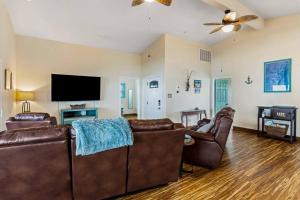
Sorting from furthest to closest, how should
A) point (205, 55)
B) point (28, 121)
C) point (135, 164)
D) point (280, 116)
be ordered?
point (205, 55)
point (280, 116)
point (28, 121)
point (135, 164)

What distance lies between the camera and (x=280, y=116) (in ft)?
17.4

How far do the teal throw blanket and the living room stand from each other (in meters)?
0.10

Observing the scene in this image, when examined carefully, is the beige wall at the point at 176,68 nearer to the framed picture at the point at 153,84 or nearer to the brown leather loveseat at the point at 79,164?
the framed picture at the point at 153,84

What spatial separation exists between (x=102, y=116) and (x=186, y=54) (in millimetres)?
3767

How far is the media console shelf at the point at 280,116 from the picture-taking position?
5109 millimetres

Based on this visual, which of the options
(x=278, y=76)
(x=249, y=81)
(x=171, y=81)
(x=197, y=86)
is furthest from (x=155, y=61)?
(x=278, y=76)

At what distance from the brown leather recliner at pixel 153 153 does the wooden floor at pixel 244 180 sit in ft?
0.63

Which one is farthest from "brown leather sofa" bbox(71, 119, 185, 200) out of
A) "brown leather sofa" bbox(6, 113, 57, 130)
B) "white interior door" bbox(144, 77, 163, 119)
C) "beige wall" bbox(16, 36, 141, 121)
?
"beige wall" bbox(16, 36, 141, 121)

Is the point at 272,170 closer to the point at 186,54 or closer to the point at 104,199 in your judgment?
the point at 104,199

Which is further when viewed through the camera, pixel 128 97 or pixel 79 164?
pixel 128 97

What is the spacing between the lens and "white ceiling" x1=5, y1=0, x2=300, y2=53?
4.56m

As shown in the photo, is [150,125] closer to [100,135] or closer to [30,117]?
[100,135]

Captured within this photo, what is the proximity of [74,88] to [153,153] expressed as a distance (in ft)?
15.4

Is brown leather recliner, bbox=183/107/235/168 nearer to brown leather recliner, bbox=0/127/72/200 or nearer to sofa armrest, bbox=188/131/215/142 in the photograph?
sofa armrest, bbox=188/131/215/142
